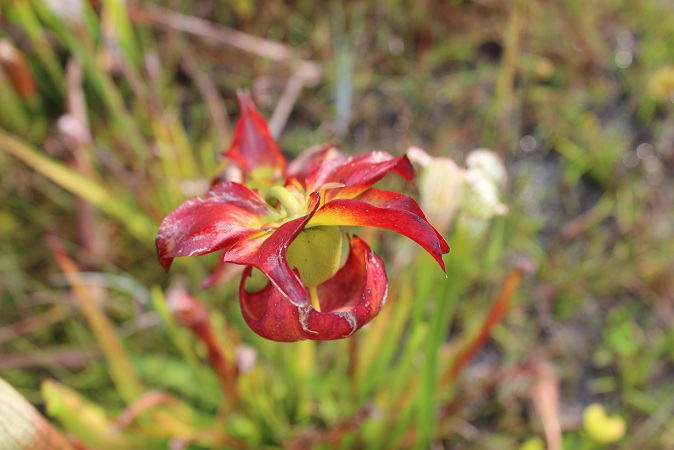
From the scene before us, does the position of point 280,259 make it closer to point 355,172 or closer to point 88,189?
point 355,172

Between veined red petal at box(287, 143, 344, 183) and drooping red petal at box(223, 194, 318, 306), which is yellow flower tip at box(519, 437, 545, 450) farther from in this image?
drooping red petal at box(223, 194, 318, 306)

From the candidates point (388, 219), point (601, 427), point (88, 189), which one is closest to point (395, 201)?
point (388, 219)

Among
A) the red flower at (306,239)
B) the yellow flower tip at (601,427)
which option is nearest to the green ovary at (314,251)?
the red flower at (306,239)

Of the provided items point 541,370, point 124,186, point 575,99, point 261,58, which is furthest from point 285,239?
point 575,99

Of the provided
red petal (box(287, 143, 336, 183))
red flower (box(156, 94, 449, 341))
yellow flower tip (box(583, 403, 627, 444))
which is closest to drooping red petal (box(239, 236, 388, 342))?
red flower (box(156, 94, 449, 341))

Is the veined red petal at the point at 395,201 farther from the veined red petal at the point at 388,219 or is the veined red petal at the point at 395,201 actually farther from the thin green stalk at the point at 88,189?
the thin green stalk at the point at 88,189

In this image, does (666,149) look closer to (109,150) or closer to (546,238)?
(546,238)
